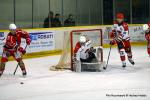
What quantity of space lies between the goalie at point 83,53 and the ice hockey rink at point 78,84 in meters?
0.29

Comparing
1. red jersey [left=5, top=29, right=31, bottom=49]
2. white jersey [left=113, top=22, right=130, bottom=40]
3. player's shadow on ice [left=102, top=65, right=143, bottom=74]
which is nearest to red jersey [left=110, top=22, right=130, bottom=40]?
white jersey [left=113, top=22, right=130, bottom=40]

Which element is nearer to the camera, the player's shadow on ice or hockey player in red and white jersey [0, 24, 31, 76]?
hockey player in red and white jersey [0, 24, 31, 76]

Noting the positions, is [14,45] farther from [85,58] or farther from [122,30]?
[122,30]

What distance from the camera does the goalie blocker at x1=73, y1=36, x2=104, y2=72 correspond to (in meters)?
9.20

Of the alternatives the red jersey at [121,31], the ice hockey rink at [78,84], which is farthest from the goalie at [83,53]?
the red jersey at [121,31]

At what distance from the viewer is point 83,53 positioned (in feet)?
30.5

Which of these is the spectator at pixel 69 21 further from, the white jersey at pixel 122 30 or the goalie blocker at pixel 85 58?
the goalie blocker at pixel 85 58

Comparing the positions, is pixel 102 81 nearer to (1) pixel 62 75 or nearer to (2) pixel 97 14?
(1) pixel 62 75

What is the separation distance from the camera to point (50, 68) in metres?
9.96

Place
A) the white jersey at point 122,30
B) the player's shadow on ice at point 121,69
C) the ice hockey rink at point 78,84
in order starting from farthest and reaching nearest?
→ the white jersey at point 122,30
the player's shadow on ice at point 121,69
the ice hockey rink at point 78,84

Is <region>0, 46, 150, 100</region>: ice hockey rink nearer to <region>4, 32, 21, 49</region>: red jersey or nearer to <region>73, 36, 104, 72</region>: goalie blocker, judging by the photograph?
<region>73, 36, 104, 72</region>: goalie blocker

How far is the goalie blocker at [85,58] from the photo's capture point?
9.20 meters

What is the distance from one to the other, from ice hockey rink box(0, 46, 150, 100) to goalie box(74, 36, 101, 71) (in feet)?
0.95

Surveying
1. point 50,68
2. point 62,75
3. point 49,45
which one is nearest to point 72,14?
point 49,45
